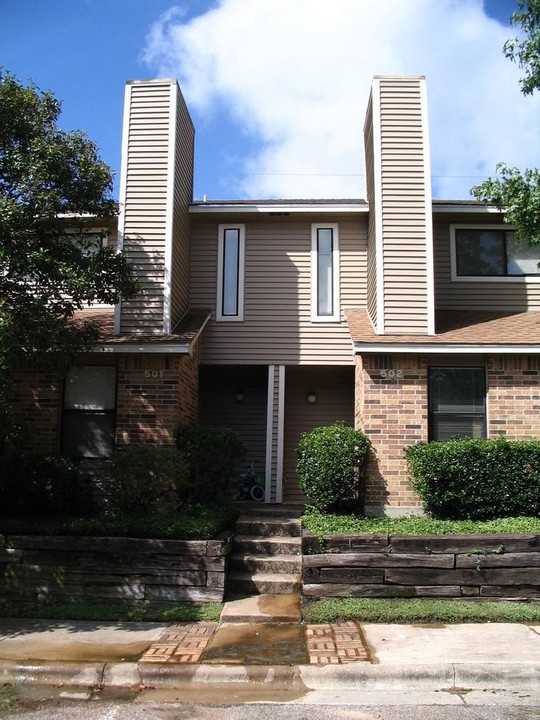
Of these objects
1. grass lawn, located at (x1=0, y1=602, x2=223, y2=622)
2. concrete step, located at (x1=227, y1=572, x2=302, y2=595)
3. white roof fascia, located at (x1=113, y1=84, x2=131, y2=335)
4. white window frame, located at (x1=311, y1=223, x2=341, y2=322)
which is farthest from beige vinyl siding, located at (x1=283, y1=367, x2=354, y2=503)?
grass lawn, located at (x1=0, y1=602, x2=223, y2=622)

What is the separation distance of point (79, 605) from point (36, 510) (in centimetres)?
202

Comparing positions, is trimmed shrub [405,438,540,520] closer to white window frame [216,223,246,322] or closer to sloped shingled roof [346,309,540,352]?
sloped shingled roof [346,309,540,352]

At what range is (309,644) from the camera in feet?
20.2

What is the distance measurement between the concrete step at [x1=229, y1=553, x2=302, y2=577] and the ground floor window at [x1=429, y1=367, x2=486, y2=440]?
2.98m

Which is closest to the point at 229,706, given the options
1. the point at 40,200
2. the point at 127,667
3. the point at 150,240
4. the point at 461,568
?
the point at 127,667

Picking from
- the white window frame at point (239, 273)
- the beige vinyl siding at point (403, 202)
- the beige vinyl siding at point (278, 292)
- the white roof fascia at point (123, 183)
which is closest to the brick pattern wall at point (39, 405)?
the white roof fascia at point (123, 183)

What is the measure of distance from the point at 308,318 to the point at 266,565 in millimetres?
4687

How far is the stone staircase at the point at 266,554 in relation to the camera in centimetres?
782

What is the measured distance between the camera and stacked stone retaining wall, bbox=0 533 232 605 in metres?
7.55

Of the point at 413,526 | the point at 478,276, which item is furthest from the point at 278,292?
the point at 413,526

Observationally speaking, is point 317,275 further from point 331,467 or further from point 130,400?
point 331,467

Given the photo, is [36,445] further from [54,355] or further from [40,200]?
[40,200]

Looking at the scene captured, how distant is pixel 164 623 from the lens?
697 centimetres

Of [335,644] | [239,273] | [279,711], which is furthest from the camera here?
[239,273]
